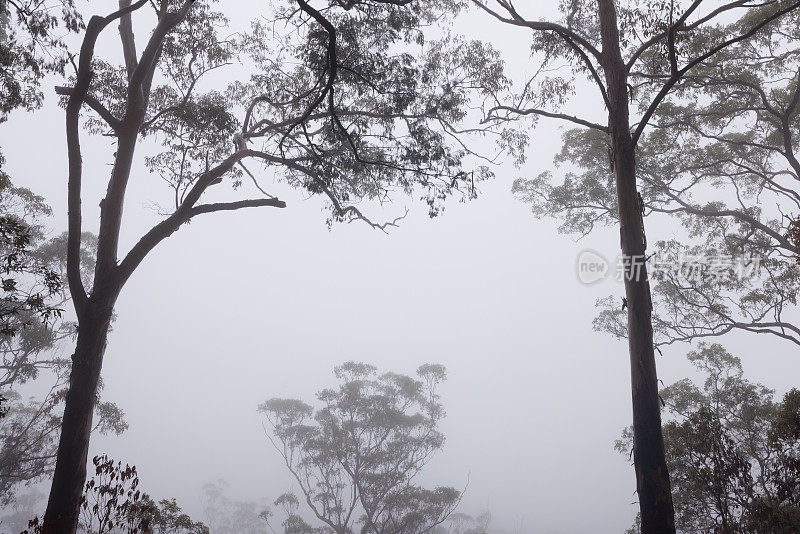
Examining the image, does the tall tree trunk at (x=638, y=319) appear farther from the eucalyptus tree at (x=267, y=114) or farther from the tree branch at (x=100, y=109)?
the tree branch at (x=100, y=109)

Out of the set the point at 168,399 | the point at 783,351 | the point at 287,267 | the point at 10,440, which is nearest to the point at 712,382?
the point at 10,440

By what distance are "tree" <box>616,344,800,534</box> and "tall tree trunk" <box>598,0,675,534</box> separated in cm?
212

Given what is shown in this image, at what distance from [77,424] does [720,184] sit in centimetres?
1645

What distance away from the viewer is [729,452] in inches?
276

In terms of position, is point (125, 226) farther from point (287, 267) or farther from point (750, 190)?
point (750, 190)

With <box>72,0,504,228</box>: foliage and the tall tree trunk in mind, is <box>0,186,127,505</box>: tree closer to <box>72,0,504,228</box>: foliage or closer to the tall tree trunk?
<box>72,0,504,228</box>: foliage

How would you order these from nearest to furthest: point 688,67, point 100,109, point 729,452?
point 688,67 < point 100,109 < point 729,452

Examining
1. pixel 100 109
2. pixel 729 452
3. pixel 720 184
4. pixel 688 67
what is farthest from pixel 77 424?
pixel 720 184

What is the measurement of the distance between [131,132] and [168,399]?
104 m

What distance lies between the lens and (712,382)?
1371 cm

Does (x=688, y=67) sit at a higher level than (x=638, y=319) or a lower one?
higher

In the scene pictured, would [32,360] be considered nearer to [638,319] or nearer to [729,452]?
[638,319]

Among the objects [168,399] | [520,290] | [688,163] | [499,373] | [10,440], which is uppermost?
[520,290]

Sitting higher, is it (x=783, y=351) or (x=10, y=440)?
(x=783, y=351)
